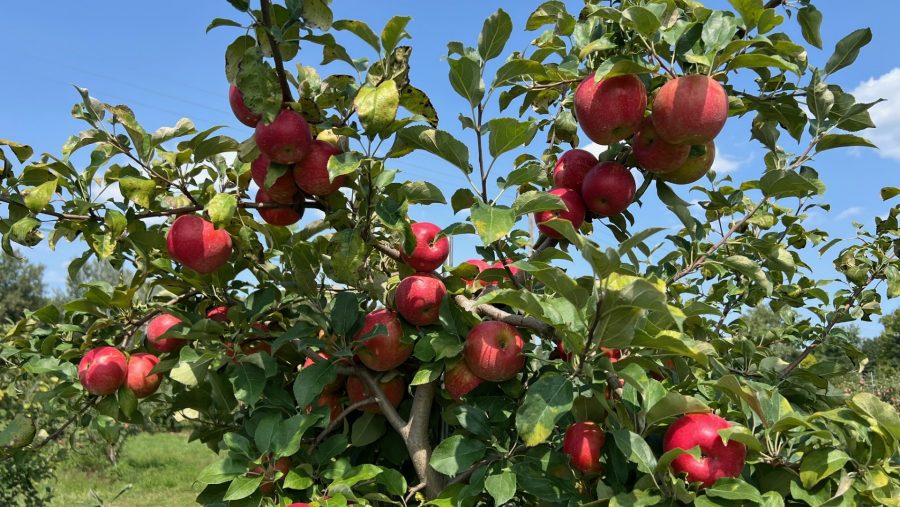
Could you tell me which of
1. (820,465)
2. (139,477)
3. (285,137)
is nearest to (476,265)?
(285,137)

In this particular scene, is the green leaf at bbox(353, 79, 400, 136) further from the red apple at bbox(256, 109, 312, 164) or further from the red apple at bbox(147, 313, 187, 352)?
the red apple at bbox(147, 313, 187, 352)

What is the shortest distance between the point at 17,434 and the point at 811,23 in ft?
7.24

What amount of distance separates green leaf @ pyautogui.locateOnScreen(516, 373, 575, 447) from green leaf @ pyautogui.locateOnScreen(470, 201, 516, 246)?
26 centimetres

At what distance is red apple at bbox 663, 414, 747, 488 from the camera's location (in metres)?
1.12

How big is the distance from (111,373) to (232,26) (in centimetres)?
90

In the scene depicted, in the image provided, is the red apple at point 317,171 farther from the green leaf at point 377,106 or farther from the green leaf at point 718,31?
the green leaf at point 718,31

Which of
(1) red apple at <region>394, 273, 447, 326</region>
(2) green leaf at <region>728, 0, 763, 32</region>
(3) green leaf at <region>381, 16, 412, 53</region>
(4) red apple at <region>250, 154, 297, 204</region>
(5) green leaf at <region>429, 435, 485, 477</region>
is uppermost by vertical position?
(3) green leaf at <region>381, 16, 412, 53</region>

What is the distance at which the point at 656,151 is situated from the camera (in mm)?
1352

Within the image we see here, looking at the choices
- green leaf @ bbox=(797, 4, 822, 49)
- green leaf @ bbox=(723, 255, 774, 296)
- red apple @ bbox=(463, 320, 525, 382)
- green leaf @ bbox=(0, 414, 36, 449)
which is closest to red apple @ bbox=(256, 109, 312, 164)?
red apple @ bbox=(463, 320, 525, 382)

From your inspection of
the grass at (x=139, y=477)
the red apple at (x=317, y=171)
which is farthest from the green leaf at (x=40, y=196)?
the grass at (x=139, y=477)

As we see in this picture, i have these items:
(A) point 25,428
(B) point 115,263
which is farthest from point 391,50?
(A) point 25,428

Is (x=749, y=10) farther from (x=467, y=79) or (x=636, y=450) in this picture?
(x=636, y=450)

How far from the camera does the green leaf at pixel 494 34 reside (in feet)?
4.29

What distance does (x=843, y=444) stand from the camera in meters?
1.20
